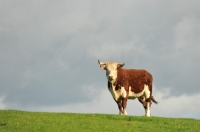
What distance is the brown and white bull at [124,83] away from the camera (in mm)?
29953

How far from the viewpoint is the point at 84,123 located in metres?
24.0

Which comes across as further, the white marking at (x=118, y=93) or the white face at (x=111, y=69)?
the white marking at (x=118, y=93)

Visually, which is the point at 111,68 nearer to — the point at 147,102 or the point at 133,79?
the point at 133,79

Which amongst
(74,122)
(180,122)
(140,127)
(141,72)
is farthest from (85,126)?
(141,72)

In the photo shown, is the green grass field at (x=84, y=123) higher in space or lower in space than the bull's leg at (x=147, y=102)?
lower

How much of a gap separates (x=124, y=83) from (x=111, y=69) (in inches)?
49.2

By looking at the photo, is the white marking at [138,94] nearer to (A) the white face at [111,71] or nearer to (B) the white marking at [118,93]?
(B) the white marking at [118,93]

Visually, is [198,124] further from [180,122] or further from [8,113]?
[8,113]

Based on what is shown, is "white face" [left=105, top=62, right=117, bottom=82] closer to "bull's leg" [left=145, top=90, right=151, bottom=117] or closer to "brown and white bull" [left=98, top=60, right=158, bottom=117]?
"brown and white bull" [left=98, top=60, right=158, bottom=117]

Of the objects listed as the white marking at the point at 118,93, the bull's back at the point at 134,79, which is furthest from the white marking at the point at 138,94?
the white marking at the point at 118,93

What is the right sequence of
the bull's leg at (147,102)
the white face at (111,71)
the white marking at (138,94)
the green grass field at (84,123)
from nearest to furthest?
the green grass field at (84,123), the white face at (111,71), the white marking at (138,94), the bull's leg at (147,102)

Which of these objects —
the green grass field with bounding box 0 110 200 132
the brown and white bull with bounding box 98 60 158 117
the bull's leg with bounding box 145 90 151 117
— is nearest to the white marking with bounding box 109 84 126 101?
the brown and white bull with bounding box 98 60 158 117

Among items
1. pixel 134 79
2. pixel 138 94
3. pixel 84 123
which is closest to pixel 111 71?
pixel 134 79

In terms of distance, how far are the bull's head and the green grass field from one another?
3207 mm
